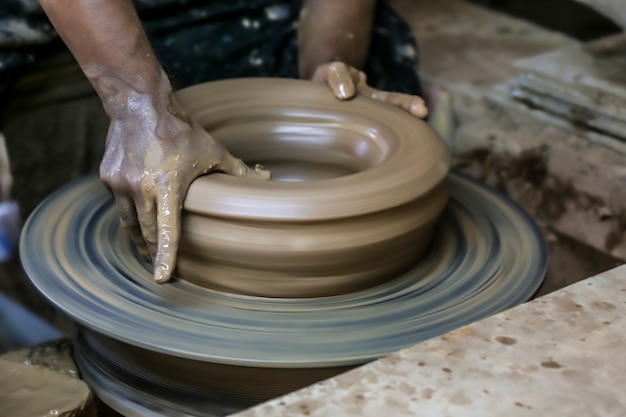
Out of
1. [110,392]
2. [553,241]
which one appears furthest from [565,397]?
[553,241]

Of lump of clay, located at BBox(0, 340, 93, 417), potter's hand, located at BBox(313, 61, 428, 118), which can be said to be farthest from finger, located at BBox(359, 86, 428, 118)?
lump of clay, located at BBox(0, 340, 93, 417)

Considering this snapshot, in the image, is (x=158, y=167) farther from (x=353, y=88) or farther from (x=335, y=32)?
(x=335, y=32)

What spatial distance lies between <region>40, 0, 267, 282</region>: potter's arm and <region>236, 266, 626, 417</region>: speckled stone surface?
17.1 inches

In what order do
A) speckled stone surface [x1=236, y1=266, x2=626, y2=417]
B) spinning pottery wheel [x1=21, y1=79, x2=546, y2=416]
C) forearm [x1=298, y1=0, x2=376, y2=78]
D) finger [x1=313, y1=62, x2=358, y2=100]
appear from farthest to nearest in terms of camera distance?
forearm [x1=298, y1=0, x2=376, y2=78] → finger [x1=313, y1=62, x2=358, y2=100] → spinning pottery wheel [x1=21, y1=79, x2=546, y2=416] → speckled stone surface [x1=236, y1=266, x2=626, y2=417]

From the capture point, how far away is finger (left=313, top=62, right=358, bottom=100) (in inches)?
63.0

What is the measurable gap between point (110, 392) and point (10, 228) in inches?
72.7

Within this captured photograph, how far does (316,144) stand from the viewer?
1.63 metres

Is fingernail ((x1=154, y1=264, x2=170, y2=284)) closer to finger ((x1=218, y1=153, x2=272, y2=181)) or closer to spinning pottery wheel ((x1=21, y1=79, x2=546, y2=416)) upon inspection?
spinning pottery wheel ((x1=21, y1=79, x2=546, y2=416))

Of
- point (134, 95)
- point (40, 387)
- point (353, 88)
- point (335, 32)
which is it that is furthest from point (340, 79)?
point (40, 387)

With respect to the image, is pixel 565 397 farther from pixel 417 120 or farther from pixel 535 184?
pixel 535 184

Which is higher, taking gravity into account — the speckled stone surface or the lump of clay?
the speckled stone surface

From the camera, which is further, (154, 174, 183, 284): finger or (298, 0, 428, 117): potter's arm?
(298, 0, 428, 117): potter's arm

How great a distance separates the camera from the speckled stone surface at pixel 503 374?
36.3 inches

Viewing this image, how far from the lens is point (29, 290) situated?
311 centimetres
